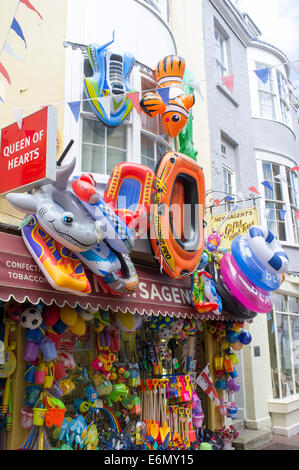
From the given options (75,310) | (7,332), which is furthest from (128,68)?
(7,332)

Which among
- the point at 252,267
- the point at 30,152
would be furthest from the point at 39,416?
the point at 252,267

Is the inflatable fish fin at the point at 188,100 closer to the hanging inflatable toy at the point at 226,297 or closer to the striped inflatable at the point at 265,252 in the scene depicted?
the striped inflatable at the point at 265,252

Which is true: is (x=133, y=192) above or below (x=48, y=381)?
above

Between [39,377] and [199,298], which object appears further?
[199,298]

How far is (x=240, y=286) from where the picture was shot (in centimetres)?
746

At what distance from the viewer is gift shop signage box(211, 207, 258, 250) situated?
8359 mm

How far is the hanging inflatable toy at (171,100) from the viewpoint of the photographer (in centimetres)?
718

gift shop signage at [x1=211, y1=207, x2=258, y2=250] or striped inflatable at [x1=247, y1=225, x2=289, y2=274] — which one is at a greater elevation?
gift shop signage at [x1=211, y1=207, x2=258, y2=250]

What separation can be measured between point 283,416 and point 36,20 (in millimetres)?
9887

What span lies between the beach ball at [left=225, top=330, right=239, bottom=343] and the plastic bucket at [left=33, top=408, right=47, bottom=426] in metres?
4.52

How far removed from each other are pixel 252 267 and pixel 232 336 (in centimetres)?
172

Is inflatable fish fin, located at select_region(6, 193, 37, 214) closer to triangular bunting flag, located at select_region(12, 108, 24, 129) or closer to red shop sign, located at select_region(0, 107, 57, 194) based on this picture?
red shop sign, located at select_region(0, 107, 57, 194)

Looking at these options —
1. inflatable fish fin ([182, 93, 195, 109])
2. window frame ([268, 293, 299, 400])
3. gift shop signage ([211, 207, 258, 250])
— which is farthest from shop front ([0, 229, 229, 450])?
window frame ([268, 293, 299, 400])

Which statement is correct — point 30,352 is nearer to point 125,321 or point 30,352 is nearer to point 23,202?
point 125,321
